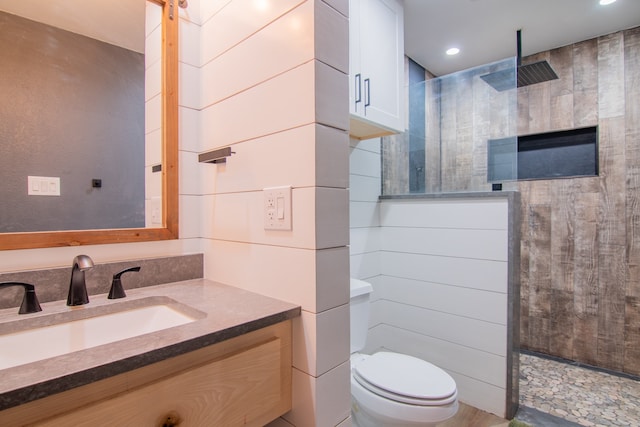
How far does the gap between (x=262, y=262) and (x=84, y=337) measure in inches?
18.9

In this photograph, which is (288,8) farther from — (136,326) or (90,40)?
(136,326)

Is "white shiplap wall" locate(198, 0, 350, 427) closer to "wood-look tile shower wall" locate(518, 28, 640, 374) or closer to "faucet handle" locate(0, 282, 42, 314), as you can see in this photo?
"faucet handle" locate(0, 282, 42, 314)

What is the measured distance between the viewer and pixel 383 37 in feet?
5.80

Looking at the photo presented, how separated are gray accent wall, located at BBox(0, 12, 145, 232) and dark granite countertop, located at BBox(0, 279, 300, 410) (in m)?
0.26

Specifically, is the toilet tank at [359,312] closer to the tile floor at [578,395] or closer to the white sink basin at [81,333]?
the white sink basin at [81,333]

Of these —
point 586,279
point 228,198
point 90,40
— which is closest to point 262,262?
point 228,198

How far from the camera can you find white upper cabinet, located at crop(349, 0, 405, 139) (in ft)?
5.19

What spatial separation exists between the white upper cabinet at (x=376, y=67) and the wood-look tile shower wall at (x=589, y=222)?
1.46 m

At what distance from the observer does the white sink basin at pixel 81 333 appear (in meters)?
0.73

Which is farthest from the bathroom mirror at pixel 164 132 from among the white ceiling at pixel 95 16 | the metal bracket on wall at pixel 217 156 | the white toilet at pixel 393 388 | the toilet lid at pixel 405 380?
the toilet lid at pixel 405 380

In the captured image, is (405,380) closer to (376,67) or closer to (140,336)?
(140,336)

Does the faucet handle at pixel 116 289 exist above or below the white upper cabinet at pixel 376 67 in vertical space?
below

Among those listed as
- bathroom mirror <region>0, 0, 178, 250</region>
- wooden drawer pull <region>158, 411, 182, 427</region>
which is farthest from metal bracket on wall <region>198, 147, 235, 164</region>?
wooden drawer pull <region>158, 411, 182, 427</region>

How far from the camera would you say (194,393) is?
65 centimetres
